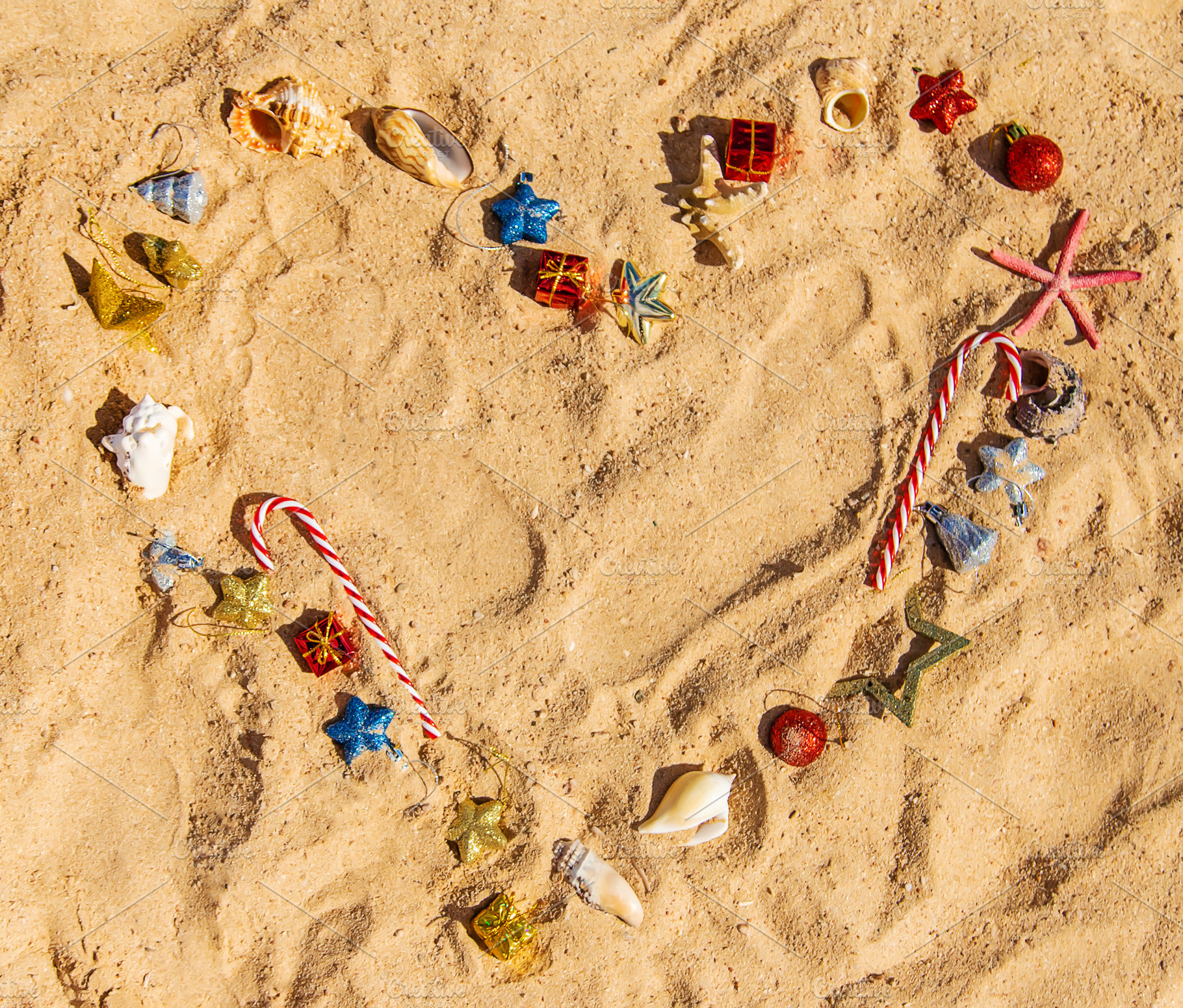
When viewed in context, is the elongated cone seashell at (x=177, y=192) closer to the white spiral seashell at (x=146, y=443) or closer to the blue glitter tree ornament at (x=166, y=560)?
the white spiral seashell at (x=146, y=443)

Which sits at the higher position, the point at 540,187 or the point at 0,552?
the point at 540,187

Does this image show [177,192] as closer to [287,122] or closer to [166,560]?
[287,122]

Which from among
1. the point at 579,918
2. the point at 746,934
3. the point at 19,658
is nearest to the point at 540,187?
the point at 19,658

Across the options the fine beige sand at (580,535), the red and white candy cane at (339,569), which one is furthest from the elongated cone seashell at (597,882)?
the red and white candy cane at (339,569)

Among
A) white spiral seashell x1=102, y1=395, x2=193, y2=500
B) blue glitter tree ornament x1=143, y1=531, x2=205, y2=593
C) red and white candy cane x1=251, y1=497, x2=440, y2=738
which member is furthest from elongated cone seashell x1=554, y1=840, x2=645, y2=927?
white spiral seashell x1=102, y1=395, x2=193, y2=500

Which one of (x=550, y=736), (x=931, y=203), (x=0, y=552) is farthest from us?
(x=931, y=203)

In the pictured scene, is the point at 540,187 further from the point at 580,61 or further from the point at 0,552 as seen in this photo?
the point at 0,552
